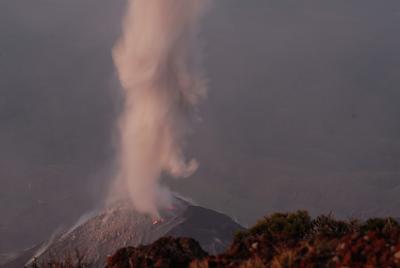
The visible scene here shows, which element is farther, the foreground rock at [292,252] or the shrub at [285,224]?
the shrub at [285,224]

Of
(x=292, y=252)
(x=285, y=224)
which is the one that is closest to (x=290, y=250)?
(x=292, y=252)

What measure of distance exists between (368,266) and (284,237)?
8.73 meters

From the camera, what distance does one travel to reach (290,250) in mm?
25125

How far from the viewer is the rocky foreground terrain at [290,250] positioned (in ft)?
77.9

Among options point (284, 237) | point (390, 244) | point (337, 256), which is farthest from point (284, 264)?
point (284, 237)

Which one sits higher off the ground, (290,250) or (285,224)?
(285,224)

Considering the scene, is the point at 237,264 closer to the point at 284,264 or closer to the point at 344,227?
the point at 284,264

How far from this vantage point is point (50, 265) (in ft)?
118

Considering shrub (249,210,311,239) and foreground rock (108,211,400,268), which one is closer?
foreground rock (108,211,400,268)

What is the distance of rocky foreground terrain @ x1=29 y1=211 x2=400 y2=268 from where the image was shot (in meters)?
23.8

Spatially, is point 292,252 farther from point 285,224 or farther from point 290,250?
point 285,224

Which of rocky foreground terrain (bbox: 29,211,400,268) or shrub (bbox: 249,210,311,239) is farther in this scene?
shrub (bbox: 249,210,311,239)

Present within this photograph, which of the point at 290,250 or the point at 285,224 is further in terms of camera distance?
the point at 285,224

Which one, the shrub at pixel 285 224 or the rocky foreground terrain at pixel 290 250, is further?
the shrub at pixel 285 224
